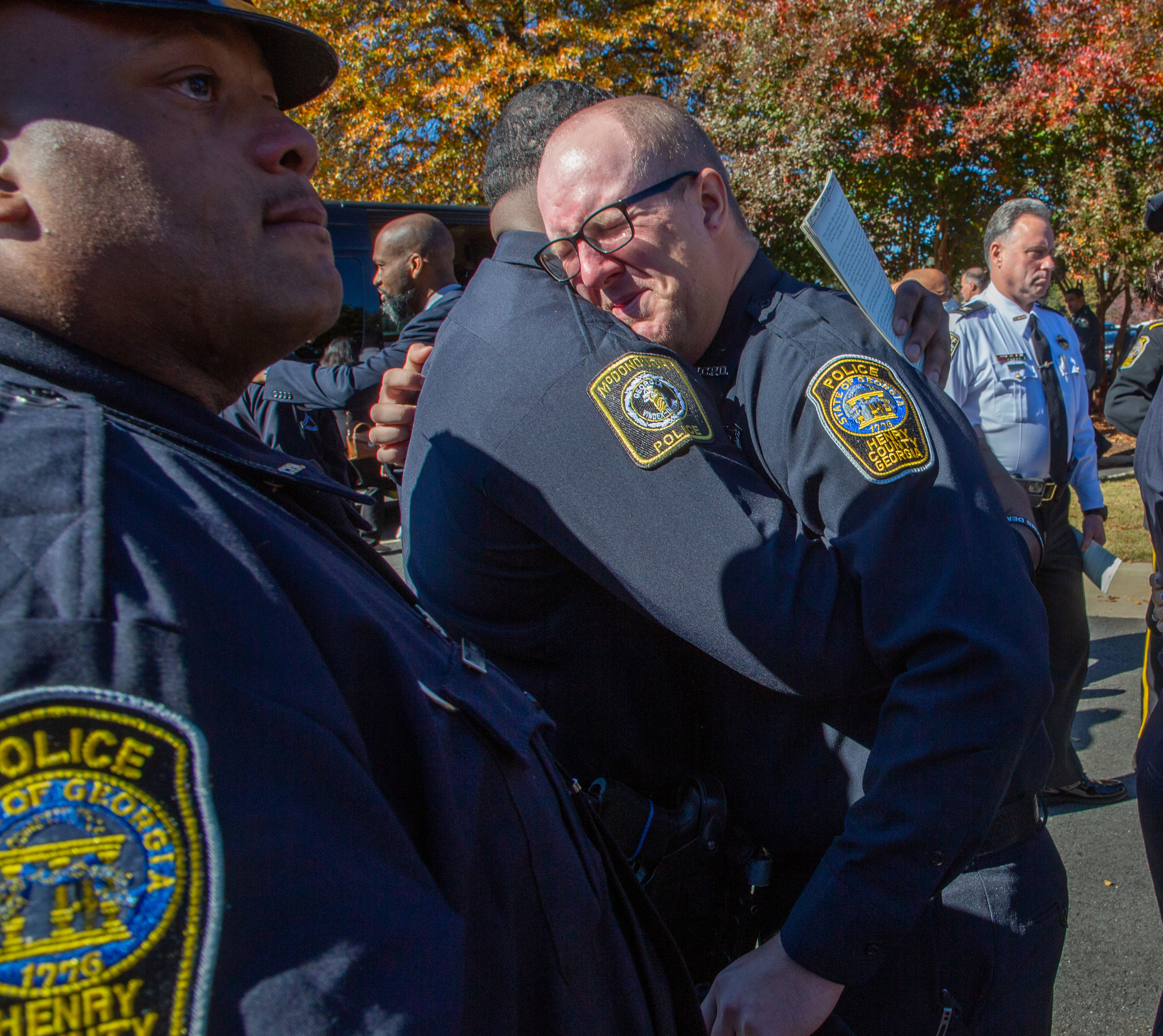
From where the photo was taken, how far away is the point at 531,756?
39.7 inches

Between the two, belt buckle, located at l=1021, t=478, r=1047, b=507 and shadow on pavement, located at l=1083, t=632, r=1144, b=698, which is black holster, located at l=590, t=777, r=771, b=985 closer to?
belt buckle, located at l=1021, t=478, r=1047, b=507

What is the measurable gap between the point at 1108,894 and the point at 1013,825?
217cm

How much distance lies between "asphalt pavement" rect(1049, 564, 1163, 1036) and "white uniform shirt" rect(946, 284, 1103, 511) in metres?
1.08

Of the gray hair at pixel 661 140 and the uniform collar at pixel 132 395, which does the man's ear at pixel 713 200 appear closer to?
the gray hair at pixel 661 140

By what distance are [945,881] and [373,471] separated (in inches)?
285

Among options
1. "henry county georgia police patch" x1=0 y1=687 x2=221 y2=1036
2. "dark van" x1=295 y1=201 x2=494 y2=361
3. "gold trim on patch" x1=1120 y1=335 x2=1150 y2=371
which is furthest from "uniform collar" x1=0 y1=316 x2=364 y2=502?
"dark van" x1=295 y1=201 x2=494 y2=361

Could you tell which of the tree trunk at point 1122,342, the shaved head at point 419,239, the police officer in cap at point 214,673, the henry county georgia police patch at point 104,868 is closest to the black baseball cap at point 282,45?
the police officer in cap at point 214,673

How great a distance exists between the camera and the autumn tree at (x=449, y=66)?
12523 mm

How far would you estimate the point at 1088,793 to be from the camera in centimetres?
380

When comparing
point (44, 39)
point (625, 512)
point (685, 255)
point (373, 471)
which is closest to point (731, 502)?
point (625, 512)

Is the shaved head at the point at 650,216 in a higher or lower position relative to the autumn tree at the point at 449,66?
lower

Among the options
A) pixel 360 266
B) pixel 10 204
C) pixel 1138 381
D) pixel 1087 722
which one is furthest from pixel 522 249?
pixel 360 266

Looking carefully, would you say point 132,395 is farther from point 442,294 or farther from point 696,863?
point 442,294

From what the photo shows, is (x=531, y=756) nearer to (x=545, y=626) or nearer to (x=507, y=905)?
(x=507, y=905)
